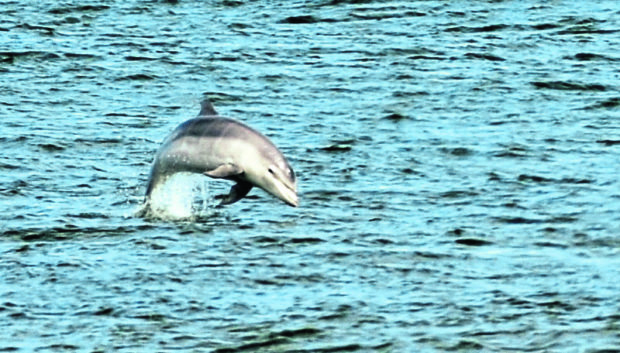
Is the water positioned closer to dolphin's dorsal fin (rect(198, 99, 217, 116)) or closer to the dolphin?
the dolphin

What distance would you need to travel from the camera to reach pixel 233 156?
44.0 feet

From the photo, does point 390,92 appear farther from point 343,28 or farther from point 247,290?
point 247,290

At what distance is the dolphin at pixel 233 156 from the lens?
13398 mm

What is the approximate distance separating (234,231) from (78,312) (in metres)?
2.49

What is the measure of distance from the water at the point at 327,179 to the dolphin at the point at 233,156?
0.77 meters

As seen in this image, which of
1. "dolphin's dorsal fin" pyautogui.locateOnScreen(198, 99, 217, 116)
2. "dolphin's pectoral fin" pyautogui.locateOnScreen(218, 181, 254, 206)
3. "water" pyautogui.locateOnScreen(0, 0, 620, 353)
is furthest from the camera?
"dolphin's dorsal fin" pyautogui.locateOnScreen(198, 99, 217, 116)

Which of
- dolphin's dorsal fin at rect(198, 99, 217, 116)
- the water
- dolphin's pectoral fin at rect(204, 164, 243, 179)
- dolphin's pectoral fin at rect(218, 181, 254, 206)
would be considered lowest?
the water

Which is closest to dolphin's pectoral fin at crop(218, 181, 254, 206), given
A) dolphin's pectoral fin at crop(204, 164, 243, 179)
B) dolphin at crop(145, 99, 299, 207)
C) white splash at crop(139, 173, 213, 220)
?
dolphin at crop(145, 99, 299, 207)

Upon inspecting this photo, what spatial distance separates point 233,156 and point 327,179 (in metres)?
3.73

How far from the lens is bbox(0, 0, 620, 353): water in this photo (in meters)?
12.8

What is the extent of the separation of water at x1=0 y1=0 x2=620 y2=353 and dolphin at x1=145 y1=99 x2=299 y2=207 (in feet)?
2.51

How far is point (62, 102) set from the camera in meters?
20.7

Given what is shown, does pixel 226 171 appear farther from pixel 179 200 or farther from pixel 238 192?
pixel 179 200

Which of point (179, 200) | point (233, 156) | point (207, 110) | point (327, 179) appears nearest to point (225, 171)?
point (233, 156)
